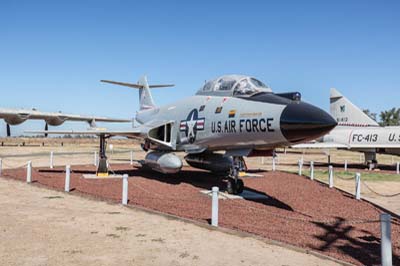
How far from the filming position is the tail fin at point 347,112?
1103 inches

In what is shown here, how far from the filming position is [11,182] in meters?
14.0

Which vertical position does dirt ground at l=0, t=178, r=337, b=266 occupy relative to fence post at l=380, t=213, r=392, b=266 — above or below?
below

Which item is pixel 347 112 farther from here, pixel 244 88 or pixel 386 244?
pixel 386 244

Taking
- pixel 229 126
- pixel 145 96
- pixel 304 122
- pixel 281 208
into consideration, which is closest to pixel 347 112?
pixel 145 96

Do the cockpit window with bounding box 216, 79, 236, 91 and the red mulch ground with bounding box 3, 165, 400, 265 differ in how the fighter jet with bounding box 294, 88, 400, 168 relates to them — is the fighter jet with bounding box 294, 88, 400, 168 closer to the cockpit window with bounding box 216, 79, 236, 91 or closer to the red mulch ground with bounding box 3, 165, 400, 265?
the red mulch ground with bounding box 3, 165, 400, 265

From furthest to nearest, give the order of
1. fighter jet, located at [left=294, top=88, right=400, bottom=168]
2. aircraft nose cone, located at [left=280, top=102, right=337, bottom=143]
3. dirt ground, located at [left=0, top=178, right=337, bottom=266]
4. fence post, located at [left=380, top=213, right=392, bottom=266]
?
1. fighter jet, located at [left=294, top=88, right=400, bottom=168]
2. aircraft nose cone, located at [left=280, top=102, right=337, bottom=143]
3. dirt ground, located at [left=0, top=178, right=337, bottom=266]
4. fence post, located at [left=380, top=213, right=392, bottom=266]

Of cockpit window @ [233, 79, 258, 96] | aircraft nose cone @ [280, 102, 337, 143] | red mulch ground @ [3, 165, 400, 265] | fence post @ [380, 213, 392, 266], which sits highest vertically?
cockpit window @ [233, 79, 258, 96]

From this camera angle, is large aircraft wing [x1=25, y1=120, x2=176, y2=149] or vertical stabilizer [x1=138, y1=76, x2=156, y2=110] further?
vertical stabilizer [x1=138, y1=76, x2=156, y2=110]

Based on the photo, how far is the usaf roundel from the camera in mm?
12297

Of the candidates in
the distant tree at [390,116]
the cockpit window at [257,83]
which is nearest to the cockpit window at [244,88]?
the cockpit window at [257,83]

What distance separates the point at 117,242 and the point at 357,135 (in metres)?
23.8

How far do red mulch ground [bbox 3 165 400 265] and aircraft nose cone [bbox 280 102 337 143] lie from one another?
5.95 feet

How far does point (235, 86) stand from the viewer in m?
11.2

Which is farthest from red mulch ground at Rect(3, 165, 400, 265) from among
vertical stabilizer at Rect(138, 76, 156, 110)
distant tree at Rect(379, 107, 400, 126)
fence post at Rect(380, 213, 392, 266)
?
distant tree at Rect(379, 107, 400, 126)
